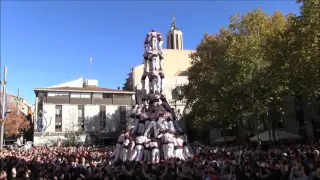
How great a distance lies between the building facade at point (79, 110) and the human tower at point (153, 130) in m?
36.7

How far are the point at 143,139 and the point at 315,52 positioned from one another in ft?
43.1

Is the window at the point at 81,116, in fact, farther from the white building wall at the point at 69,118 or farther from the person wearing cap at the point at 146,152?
the person wearing cap at the point at 146,152

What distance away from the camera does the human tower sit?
68.4 feet

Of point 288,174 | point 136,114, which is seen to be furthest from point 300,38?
point 288,174

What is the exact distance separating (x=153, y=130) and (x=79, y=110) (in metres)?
42.1

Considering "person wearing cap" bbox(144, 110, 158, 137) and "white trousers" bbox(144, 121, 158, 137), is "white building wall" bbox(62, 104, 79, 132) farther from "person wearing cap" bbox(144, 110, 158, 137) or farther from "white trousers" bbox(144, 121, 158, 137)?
"white trousers" bbox(144, 121, 158, 137)

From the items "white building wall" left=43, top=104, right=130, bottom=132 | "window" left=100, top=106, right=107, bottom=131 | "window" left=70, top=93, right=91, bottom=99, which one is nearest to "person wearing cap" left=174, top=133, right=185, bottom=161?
"white building wall" left=43, top=104, right=130, bottom=132

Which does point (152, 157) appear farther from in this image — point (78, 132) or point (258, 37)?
point (78, 132)

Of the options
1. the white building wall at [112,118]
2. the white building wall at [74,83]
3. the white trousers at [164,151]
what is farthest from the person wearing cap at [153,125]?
the white building wall at [74,83]

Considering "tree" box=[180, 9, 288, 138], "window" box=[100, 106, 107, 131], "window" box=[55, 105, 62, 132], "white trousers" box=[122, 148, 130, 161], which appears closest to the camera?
"white trousers" box=[122, 148, 130, 161]

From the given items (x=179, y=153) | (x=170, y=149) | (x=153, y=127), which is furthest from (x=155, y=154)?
(x=153, y=127)

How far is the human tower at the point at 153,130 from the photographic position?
20.8 m

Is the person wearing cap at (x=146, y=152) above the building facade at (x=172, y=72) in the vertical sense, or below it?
below

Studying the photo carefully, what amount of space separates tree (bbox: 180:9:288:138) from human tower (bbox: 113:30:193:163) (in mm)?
8886
